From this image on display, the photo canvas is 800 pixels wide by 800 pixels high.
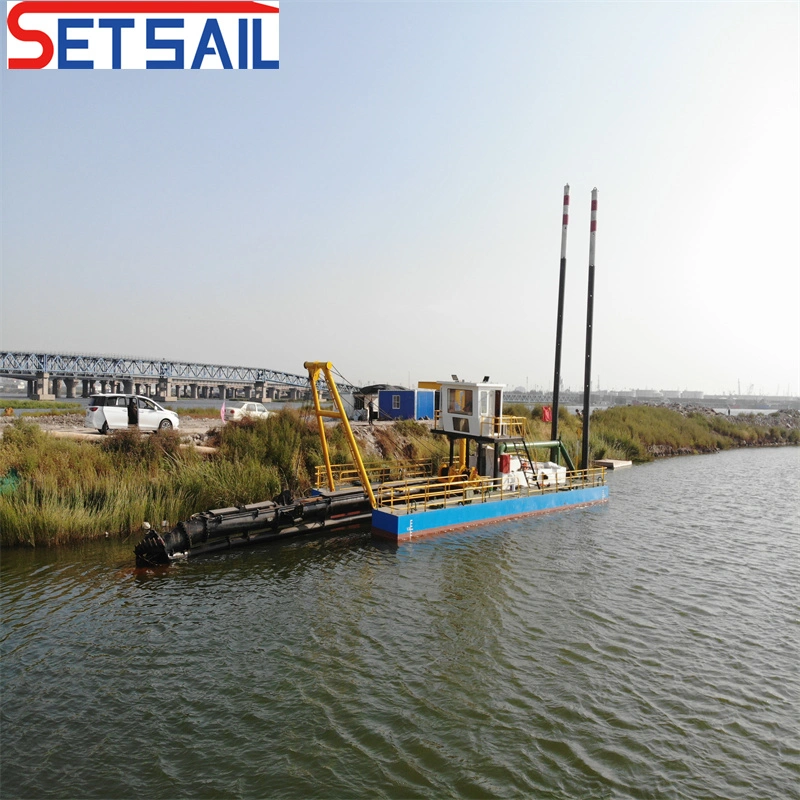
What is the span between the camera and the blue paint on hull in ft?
54.0

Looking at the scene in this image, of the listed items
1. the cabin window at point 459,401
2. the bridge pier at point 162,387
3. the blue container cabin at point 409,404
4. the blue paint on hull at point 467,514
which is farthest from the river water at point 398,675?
the bridge pier at point 162,387

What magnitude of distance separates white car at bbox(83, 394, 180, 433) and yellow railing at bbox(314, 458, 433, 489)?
23.8 feet

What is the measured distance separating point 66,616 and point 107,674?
102 inches

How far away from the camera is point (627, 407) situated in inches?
2087

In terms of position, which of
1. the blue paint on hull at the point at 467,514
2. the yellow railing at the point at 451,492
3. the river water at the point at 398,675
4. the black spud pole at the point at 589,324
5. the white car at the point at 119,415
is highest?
the black spud pole at the point at 589,324

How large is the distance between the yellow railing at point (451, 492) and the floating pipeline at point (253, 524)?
116 centimetres

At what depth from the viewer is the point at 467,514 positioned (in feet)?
59.5

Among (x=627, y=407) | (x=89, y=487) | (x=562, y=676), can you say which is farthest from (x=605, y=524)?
(x=627, y=407)

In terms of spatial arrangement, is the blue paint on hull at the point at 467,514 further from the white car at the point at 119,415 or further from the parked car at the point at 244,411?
the white car at the point at 119,415

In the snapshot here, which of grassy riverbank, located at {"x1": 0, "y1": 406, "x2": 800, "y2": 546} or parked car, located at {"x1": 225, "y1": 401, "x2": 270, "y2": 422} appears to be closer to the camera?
grassy riverbank, located at {"x1": 0, "y1": 406, "x2": 800, "y2": 546}

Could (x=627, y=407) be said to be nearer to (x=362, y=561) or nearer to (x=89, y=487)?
(x=362, y=561)

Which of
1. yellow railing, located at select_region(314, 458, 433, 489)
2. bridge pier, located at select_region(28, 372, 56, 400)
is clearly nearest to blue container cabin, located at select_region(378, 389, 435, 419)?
yellow railing, located at select_region(314, 458, 433, 489)

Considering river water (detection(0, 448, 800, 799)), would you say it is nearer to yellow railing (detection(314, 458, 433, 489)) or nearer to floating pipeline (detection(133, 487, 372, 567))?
floating pipeline (detection(133, 487, 372, 567))

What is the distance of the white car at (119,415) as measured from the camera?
2225 centimetres
